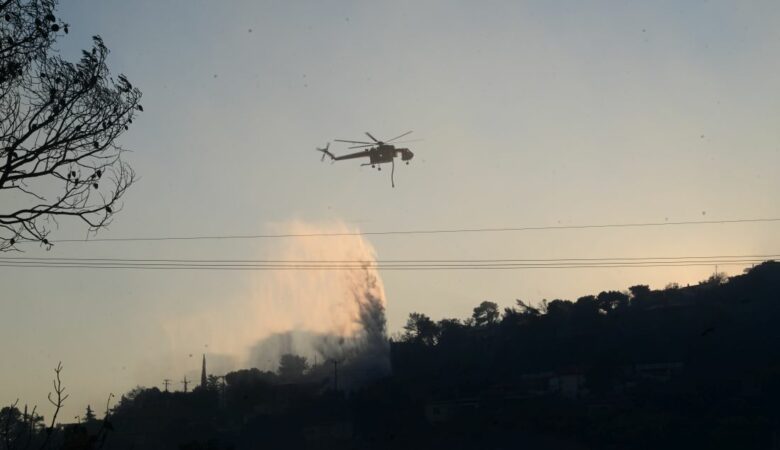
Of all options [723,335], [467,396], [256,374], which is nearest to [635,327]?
[723,335]

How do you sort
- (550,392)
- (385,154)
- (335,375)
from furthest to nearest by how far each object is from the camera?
(335,375)
(550,392)
(385,154)

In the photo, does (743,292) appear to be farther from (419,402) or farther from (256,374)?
(256,374)

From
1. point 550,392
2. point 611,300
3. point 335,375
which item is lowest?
point 550,392

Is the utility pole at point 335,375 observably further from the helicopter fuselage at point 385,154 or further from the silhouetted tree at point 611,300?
the helicopter fuselage at point 385,154

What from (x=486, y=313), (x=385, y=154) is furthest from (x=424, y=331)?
(x=385, y=154)

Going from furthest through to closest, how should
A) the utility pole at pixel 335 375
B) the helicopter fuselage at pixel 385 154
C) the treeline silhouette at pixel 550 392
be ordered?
the utility pole at pixel 335 375 → the treeline silhouette at pixel 550 392 → the helicopter fuselage at pixel 385 154

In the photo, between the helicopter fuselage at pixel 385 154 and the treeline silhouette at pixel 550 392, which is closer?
the helicopter fuselage at pixel 385 154

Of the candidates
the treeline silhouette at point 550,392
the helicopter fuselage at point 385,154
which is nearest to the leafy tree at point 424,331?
the treeline silhouette at point 550,392

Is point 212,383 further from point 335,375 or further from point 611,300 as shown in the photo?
point 611,300
